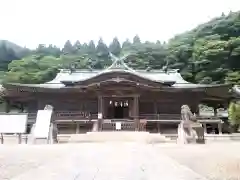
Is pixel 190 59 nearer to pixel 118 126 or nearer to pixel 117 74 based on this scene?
pixel 117 74

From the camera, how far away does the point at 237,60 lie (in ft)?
194

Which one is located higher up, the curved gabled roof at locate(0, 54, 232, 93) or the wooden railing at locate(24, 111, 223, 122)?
the curved gabled roof at locate(0, 54, 232, 93)

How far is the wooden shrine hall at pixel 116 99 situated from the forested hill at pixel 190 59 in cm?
1085

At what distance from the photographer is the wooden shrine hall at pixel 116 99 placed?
32.2 meters

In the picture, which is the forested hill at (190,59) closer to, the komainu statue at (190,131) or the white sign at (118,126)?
the white sign at (118,126)

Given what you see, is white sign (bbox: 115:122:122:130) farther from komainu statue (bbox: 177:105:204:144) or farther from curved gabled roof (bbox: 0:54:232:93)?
komainu statue (bbox: 177:105:204:144)

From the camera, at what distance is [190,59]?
6425 centimetres

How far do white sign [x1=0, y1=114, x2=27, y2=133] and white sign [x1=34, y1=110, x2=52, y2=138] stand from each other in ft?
2.74

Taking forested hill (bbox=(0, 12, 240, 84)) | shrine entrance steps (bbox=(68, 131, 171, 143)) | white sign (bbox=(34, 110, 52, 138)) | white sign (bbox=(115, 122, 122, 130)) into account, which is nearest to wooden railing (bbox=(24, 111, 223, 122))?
white sign (bbox=(115, 122, 122, 130))

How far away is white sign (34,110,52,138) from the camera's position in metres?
20.3

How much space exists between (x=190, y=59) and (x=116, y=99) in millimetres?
33300

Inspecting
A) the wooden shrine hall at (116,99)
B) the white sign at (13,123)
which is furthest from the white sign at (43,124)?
the wooden shrine hall at (116,99)

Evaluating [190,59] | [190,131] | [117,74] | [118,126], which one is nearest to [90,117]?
[118,126]

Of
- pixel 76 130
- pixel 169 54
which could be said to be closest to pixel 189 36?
pixel 169 54
